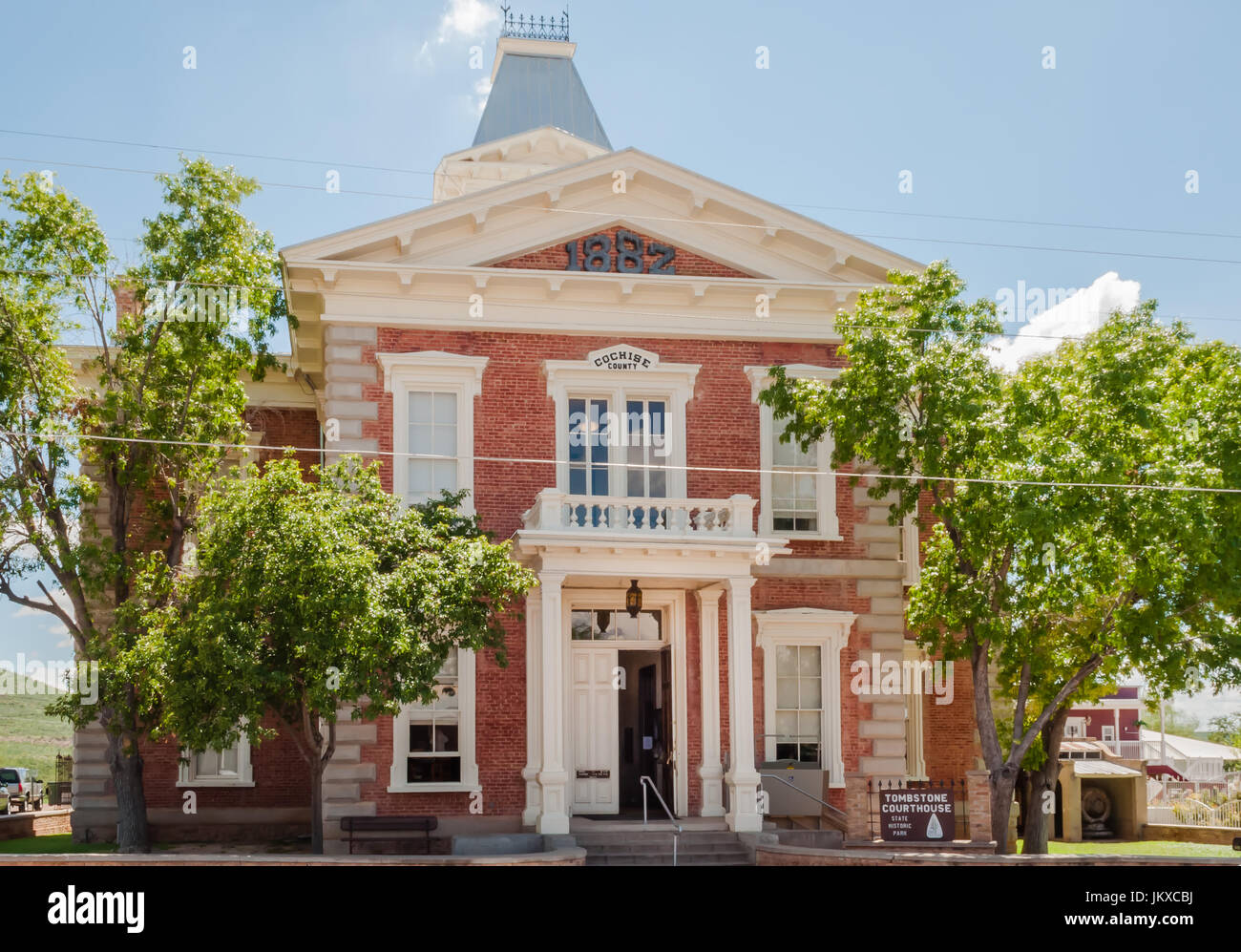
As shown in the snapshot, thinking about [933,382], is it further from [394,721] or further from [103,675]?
[103,675]

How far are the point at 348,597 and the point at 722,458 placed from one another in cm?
821

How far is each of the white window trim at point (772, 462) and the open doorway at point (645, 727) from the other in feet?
10.4

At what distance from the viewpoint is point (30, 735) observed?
8412 centimetres

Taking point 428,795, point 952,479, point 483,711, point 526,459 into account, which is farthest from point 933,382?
point 428,795

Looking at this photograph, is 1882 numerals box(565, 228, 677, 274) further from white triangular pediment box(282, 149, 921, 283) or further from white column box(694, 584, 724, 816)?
white column box(694, 584, 724, 816)

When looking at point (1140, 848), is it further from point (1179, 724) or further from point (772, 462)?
point (1179, 724)

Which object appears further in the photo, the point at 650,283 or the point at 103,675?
the point at 650,283

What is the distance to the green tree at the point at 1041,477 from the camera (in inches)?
760

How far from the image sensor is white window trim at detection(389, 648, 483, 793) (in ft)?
70.3

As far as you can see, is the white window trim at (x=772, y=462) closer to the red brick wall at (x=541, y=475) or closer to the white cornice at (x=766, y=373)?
the white cornice at (x=766, y=373)

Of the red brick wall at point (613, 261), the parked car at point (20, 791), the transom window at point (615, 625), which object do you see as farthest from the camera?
the parked car at point (20, 791)

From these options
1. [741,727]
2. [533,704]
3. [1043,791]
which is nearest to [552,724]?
[533,704]

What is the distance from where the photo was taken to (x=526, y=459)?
22.6 meters

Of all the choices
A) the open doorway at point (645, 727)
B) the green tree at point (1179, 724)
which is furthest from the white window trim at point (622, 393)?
the green tree at point (1179, 724)
